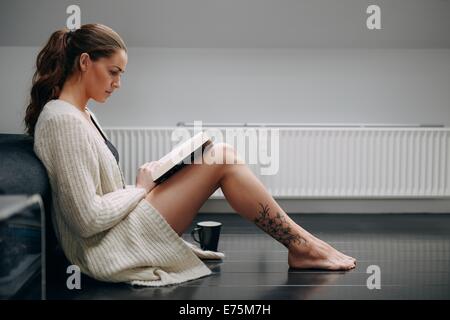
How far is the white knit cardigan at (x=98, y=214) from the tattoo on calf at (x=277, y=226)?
264 mm

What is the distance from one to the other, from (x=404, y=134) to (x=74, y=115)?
7.11ft

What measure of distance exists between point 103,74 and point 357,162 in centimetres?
186

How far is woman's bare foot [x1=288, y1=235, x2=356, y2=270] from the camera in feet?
5.68

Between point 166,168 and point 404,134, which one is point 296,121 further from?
point 166,168

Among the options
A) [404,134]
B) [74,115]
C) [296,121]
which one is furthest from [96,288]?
[404,134]

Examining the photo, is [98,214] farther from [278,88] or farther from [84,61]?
[278,88]

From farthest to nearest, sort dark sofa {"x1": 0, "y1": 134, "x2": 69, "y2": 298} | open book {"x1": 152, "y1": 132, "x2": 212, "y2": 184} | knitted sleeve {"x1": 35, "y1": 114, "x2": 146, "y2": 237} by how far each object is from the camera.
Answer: open book {"x1": 152, "y1": 132, "x2": 212, "y2": 184} → knitted sleeve {"x1": 35, "y1": 114, "x2": 146, "y2": 237} → dark sofa {"x1": 0, "y1": 134, "x2": 69, "y2": 298}

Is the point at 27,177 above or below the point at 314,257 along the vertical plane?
above

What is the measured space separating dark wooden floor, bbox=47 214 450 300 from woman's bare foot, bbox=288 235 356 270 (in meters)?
0.03

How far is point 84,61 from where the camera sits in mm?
1537

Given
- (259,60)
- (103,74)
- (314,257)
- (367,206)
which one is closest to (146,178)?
(103,74)

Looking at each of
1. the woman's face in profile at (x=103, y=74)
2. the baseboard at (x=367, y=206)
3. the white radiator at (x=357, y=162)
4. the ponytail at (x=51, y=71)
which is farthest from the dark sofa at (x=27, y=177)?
the baseboard at (x=367, y=206)

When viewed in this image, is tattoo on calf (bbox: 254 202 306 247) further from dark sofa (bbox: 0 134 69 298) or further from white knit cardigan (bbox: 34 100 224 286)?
dark sofa (bbox: 0 134 69 298)

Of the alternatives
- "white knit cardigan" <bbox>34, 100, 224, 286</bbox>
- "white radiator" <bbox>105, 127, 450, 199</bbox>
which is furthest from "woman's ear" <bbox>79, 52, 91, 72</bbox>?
"white radiator" <bbox>105, 127, 450, 199</bbox>
